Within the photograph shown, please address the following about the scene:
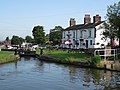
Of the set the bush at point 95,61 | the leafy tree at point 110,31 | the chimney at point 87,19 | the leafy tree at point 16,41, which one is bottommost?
the bush at point 95,61

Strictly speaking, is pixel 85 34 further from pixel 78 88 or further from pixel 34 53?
pixel 78 88

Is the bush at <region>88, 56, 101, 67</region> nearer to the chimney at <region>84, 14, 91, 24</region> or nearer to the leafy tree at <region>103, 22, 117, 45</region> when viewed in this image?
the leafy tree at <region>103, 22, 117, 45</region>

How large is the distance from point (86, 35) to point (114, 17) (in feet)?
101

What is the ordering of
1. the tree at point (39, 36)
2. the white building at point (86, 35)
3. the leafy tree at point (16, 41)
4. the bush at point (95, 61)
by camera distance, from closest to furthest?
the bush at point (95, 61), the white building at point (86, 35), the tree at point (39, 36), the leafy tree at point (16, 41)

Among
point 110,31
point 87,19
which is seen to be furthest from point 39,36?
point 110,31

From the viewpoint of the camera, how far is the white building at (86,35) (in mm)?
75312

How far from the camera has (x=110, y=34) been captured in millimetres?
51906

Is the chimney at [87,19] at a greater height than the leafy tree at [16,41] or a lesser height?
greater

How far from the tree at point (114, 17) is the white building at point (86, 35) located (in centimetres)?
1989

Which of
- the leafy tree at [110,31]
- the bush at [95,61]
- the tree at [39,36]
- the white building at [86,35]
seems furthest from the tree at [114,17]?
the tree at [39,36]

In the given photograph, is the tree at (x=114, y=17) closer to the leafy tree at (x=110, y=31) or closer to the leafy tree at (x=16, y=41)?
the leafy tree at (x=110, y=31)

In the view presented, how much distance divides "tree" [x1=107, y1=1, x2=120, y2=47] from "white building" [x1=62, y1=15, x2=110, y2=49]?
65.3ft

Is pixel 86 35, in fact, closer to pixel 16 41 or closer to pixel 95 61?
pixel 95 61

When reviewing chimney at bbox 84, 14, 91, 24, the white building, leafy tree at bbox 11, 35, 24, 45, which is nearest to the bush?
the white building
